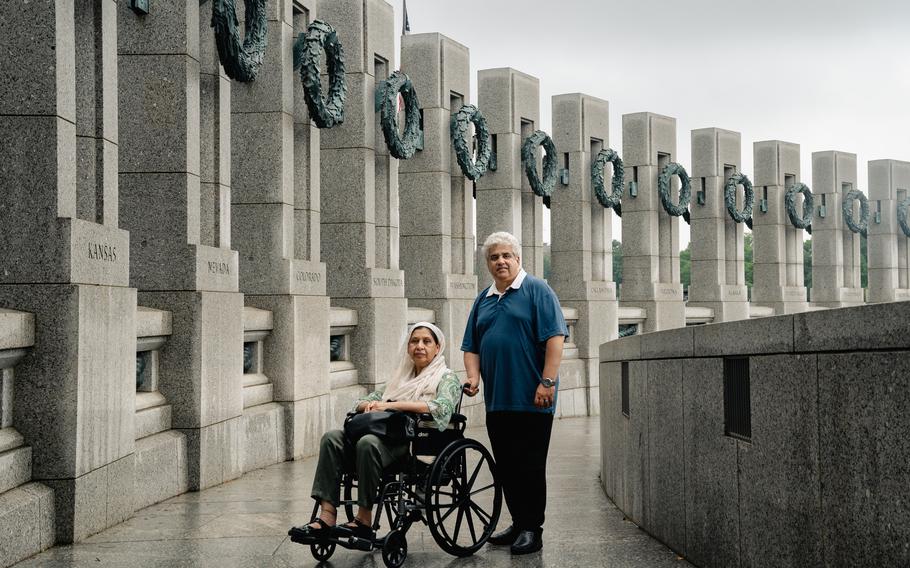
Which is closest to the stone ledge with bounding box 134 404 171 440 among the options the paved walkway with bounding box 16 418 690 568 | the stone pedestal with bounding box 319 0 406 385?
the paved walkway with bounding box 16 418 690 568

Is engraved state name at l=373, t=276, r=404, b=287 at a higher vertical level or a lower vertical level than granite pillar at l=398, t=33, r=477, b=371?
lower

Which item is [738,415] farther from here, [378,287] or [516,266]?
[378,287]

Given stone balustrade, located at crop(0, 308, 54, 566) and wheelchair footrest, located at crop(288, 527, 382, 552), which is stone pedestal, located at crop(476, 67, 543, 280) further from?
wheelchair footrest, located at crop(288, 527, 382, 552)

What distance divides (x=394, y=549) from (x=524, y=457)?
3.54ft

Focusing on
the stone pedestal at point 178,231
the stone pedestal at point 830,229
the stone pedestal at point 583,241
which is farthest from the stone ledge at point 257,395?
the stone pedestal at point 830,229

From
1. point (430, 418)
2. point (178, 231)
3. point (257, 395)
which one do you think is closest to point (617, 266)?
point (257, 395)

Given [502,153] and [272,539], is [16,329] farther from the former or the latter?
[502,153]

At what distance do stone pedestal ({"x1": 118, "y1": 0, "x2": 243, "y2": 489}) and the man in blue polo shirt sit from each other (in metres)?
4.11

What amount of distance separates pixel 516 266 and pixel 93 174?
340 cm

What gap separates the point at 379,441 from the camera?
22.5ft

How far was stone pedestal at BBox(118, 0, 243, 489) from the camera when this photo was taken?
10.7m

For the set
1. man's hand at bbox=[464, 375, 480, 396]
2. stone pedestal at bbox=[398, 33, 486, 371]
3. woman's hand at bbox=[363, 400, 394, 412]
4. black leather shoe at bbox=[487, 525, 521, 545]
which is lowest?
black leather shoe at bbox=[487, 525, 521, 545]

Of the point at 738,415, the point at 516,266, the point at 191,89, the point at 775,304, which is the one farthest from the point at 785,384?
the point at 775,304

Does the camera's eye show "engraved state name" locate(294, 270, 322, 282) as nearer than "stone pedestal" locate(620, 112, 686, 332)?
Yes
